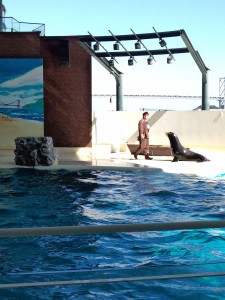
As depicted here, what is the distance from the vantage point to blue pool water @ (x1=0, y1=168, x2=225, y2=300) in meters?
Answer: 3.63

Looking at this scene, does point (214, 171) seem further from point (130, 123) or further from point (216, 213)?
point (130, 123)

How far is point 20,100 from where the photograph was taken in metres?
16.1

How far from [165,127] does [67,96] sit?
3.61m


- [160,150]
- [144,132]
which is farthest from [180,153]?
[160,150]

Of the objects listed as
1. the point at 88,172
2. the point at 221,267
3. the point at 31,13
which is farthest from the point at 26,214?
the point at 31,13

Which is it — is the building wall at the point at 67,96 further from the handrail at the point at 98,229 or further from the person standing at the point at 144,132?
the handrail at the point at 98,229

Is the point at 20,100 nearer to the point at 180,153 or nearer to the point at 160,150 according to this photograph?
the point at 160,150

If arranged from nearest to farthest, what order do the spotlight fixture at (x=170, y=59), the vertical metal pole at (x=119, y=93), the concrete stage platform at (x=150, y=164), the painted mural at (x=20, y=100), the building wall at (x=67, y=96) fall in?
the concrete stage platform at (x=150, y=164)
the spotlight fixture at (x=170, y=59)
the painted mural at (x=20, y=100)
the building wall at (x=67, y=96)
the vertical metal pole at (x=119, y=93)

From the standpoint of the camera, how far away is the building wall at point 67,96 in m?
16.0

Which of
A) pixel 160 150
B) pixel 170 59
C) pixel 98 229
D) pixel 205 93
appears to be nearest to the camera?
pixel 98 229

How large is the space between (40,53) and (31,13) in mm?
2124

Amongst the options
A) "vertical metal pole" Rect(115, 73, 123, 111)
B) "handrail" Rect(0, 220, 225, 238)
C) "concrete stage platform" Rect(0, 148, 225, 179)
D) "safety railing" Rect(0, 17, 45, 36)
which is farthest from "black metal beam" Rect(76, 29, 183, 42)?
"handrail" Rect(0, 220, 225, 238)

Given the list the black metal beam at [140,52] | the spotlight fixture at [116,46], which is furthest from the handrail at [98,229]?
the spotlight fixture at [116,46]

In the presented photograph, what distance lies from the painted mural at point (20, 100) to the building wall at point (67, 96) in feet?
0.92
